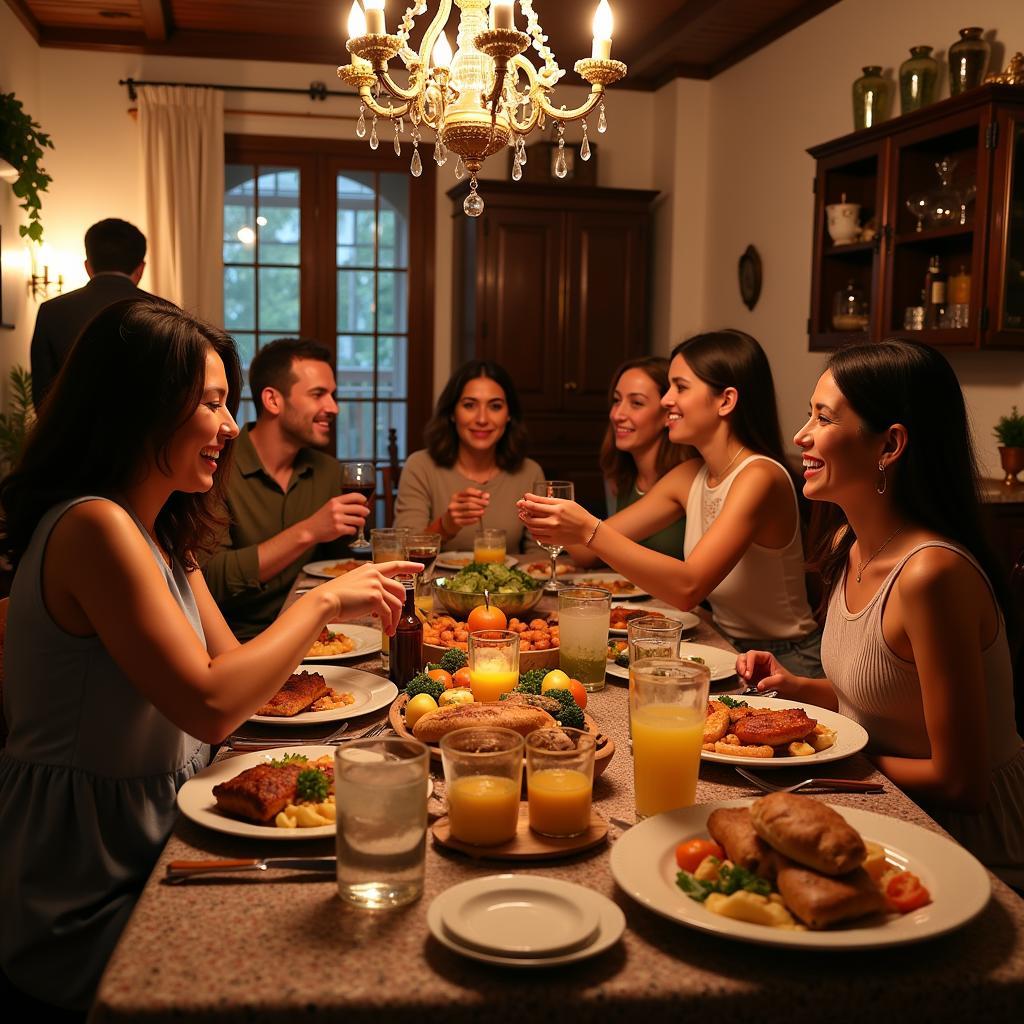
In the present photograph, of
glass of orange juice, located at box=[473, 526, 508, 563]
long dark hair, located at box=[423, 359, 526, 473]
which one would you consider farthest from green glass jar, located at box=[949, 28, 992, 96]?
glass of orange juice, located at box=[473, 526, 508, 563]

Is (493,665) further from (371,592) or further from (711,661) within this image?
(711,661)

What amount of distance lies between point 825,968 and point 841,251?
3810mm

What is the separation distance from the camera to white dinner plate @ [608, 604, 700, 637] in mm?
2287

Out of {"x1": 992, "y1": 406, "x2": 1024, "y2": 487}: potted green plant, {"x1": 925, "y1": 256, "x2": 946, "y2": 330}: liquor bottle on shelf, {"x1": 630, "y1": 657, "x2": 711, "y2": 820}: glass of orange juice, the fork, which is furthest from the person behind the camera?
{"x1": 925, "y1": 256, "x2": 946, "y2": 330}: liquor bottle on shelf

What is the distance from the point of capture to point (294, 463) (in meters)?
3.37

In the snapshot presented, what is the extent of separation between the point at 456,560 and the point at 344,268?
3.65 m

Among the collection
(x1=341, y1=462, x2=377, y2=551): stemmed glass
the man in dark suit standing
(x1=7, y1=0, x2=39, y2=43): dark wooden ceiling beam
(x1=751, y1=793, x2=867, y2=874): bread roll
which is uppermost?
(x1=7, y1=0, x2=39, y2=43): dark wooden ceiling beam

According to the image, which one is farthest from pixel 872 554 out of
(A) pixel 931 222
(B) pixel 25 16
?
(B) pixel 25 16

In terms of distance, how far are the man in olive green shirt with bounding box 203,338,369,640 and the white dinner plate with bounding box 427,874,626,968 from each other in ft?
6.63

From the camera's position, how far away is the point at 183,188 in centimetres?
588

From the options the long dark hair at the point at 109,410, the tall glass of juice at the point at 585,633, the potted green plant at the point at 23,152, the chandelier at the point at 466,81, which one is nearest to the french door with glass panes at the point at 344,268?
the potted green plant at the point at 23,152

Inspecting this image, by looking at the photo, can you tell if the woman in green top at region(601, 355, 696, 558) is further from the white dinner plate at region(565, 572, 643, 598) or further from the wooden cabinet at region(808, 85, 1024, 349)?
the wooden cabinet at region(808, 85, 1024, 349)

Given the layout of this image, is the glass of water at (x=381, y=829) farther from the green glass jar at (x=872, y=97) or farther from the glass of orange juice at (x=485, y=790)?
the green glass jar at (x=872, y=97)

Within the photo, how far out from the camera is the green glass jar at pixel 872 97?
13.7ft
